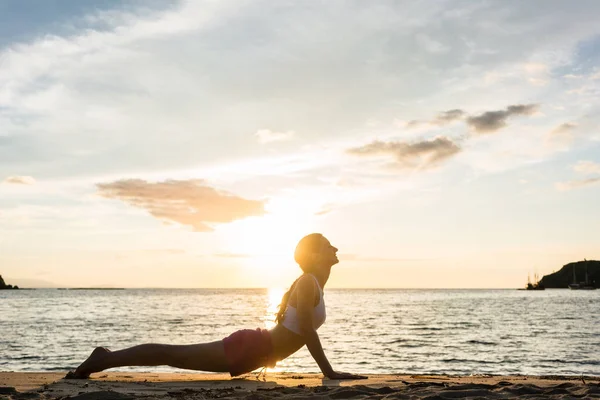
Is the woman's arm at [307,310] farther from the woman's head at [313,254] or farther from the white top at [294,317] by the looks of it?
the woman's head at [313,254]

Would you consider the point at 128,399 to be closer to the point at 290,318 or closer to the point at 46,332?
the point at 290,318

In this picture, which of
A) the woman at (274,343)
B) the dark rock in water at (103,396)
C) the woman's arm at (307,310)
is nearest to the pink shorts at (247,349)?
the woman at (274,343)

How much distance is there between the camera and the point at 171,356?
7125 mm

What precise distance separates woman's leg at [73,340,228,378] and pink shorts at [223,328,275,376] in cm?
10

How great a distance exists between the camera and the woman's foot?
7419mm

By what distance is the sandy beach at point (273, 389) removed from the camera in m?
6.00

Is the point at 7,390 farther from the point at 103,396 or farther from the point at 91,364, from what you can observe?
the point at 103,396

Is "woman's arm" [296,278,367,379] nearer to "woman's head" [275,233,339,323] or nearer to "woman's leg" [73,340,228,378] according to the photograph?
"woman's head" [275,233,339,323]

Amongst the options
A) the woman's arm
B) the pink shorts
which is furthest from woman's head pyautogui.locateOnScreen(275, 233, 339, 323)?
the pink shorts

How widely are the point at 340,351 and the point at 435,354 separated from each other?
344cm

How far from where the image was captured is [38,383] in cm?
768

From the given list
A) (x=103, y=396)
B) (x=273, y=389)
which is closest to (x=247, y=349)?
(x=273, y=389)

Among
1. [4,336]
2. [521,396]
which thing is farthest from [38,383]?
[4,336]

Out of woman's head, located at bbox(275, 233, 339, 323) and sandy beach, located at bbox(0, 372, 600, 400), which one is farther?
woman's head, located at bbox(275, 233, 339, 323)
